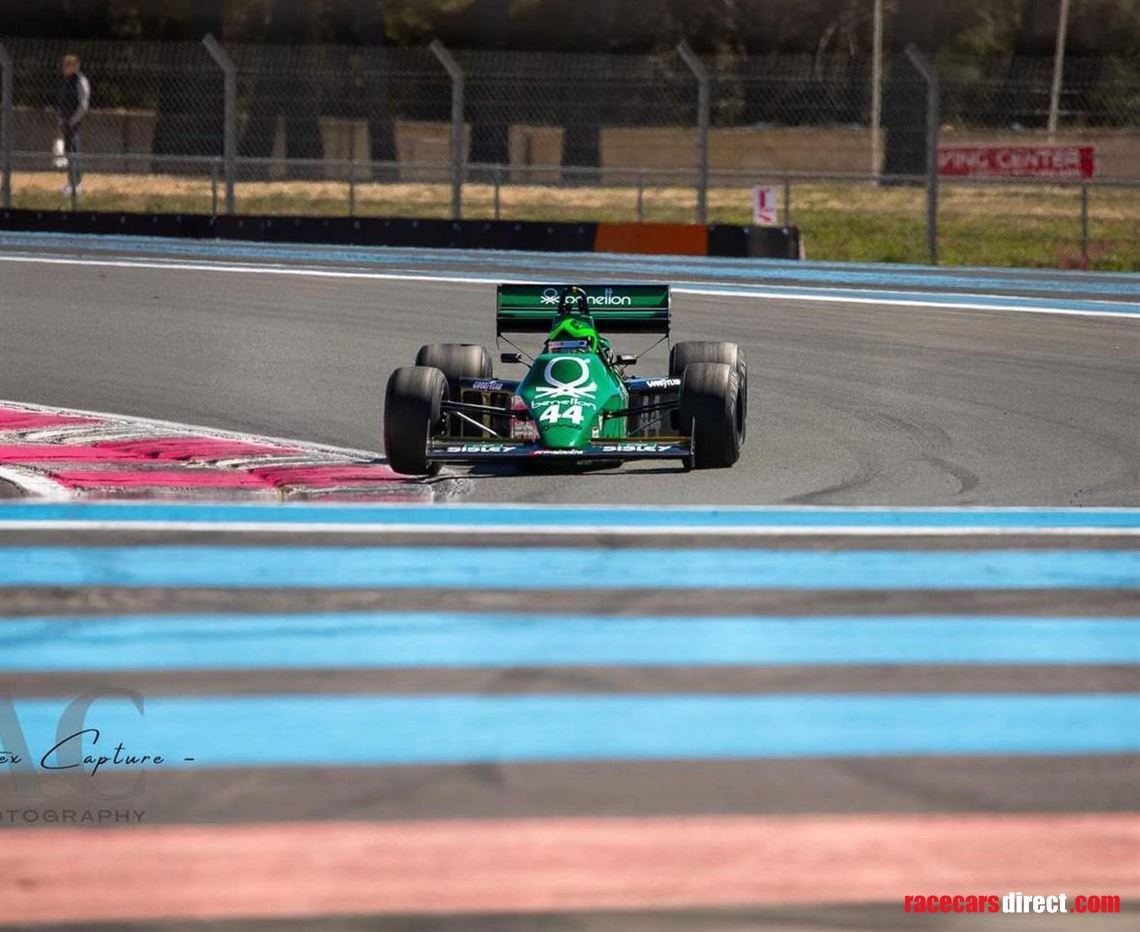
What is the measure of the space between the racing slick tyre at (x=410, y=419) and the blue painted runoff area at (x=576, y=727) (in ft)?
11.7

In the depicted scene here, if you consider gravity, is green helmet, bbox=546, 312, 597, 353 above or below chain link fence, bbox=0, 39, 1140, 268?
below

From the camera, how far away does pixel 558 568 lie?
5.95 m

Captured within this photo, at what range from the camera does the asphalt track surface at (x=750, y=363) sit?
8.20 m

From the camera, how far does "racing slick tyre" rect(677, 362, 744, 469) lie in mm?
8117

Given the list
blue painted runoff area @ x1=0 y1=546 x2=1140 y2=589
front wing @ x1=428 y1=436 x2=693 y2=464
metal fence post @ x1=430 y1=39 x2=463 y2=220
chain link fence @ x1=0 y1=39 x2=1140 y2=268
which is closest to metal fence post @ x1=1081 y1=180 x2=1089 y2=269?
chain link fence @ x1=0 y1=39 x2=1140 y2=268

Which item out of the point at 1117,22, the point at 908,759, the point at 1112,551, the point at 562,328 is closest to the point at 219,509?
the point at 562,328

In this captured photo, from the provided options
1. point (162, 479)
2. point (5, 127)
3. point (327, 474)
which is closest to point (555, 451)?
point (327, 474)

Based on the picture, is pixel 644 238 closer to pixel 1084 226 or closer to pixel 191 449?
pixel 1084 226

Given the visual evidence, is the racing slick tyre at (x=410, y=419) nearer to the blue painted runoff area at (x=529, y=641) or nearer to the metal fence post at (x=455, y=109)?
the blue painted runoff area at (x=529, y=641)

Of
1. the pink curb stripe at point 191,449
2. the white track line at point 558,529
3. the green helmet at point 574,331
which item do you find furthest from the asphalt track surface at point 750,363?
the white track line at point 558,529

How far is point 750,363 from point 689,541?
5.86m

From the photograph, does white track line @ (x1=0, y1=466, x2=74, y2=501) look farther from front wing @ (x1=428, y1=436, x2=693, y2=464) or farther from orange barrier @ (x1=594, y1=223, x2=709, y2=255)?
orange barrier @ (x1=594, y1=223, x2=709, y2=255)

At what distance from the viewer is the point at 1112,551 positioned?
249 inches

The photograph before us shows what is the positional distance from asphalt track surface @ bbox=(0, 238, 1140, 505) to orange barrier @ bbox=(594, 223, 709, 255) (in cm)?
139
